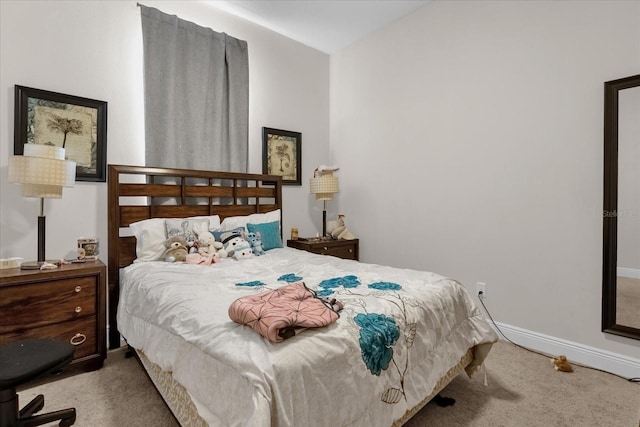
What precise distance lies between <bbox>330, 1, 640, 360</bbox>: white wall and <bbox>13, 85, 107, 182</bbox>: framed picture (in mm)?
2534

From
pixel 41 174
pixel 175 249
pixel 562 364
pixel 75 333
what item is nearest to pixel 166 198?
pixel 175 249

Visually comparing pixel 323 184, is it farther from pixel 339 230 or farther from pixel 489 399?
pixel 489 399

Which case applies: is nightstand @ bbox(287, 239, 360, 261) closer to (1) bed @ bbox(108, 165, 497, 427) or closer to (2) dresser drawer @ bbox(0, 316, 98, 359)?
(1) bed @ bbox(108, 165, 497, 427)

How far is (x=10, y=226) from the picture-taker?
2229 millimetres

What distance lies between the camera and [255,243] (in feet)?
8.98

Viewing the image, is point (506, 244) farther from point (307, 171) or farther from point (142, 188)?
point (142, 188)

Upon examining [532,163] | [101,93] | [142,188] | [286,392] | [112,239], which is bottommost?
[286,392]

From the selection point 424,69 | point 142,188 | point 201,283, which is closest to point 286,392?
point 201,283

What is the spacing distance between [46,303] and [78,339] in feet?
0.99

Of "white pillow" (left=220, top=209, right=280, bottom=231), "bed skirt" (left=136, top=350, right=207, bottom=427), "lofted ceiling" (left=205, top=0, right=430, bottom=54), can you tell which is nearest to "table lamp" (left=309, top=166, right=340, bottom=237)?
"white pillow" (left=220, top=209, right=280, bottom=231)

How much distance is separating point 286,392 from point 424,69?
123 inches

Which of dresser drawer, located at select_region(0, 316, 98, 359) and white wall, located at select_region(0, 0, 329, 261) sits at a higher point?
white wall, located at select_region(0, 0, 329, 261)

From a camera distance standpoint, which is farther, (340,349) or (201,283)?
(201,283)

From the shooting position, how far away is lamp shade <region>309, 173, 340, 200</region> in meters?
3.60
